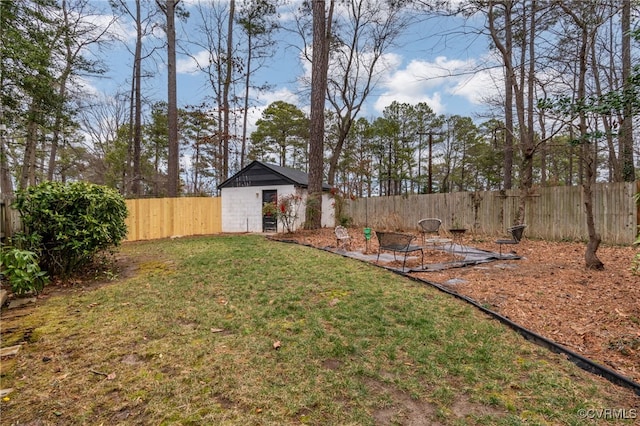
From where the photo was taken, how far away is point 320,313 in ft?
10.9

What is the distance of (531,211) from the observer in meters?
9.27

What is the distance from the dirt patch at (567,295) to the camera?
2.69m

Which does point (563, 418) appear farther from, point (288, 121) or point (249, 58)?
point (288, 121)

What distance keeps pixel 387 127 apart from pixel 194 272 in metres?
20.3

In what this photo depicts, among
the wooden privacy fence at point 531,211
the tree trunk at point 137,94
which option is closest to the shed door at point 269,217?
the wooden privacy fence at point 531,211

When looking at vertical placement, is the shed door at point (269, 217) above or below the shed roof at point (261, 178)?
below

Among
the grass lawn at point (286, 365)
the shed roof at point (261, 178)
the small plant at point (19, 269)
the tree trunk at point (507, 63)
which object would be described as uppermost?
the tree trunk at point (507, 63)

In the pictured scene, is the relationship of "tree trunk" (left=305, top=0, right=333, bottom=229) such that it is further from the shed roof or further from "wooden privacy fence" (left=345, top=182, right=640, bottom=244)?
"wooden privacy fence" (left=345, top=182, right=640, bottom=244)

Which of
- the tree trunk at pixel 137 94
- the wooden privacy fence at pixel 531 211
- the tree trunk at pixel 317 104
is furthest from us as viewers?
the tree trunk at pixel 137 94

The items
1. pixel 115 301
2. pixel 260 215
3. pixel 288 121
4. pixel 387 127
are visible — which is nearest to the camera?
pixel 115 301

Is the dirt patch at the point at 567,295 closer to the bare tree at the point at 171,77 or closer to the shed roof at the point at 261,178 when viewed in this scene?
the shed roof at the point at 261,178

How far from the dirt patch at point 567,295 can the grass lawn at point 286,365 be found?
1.37 feet

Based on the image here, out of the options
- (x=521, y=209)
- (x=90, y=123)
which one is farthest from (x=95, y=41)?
(x=521, y=209)

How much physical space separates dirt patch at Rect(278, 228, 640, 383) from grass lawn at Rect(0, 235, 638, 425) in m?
0.42
